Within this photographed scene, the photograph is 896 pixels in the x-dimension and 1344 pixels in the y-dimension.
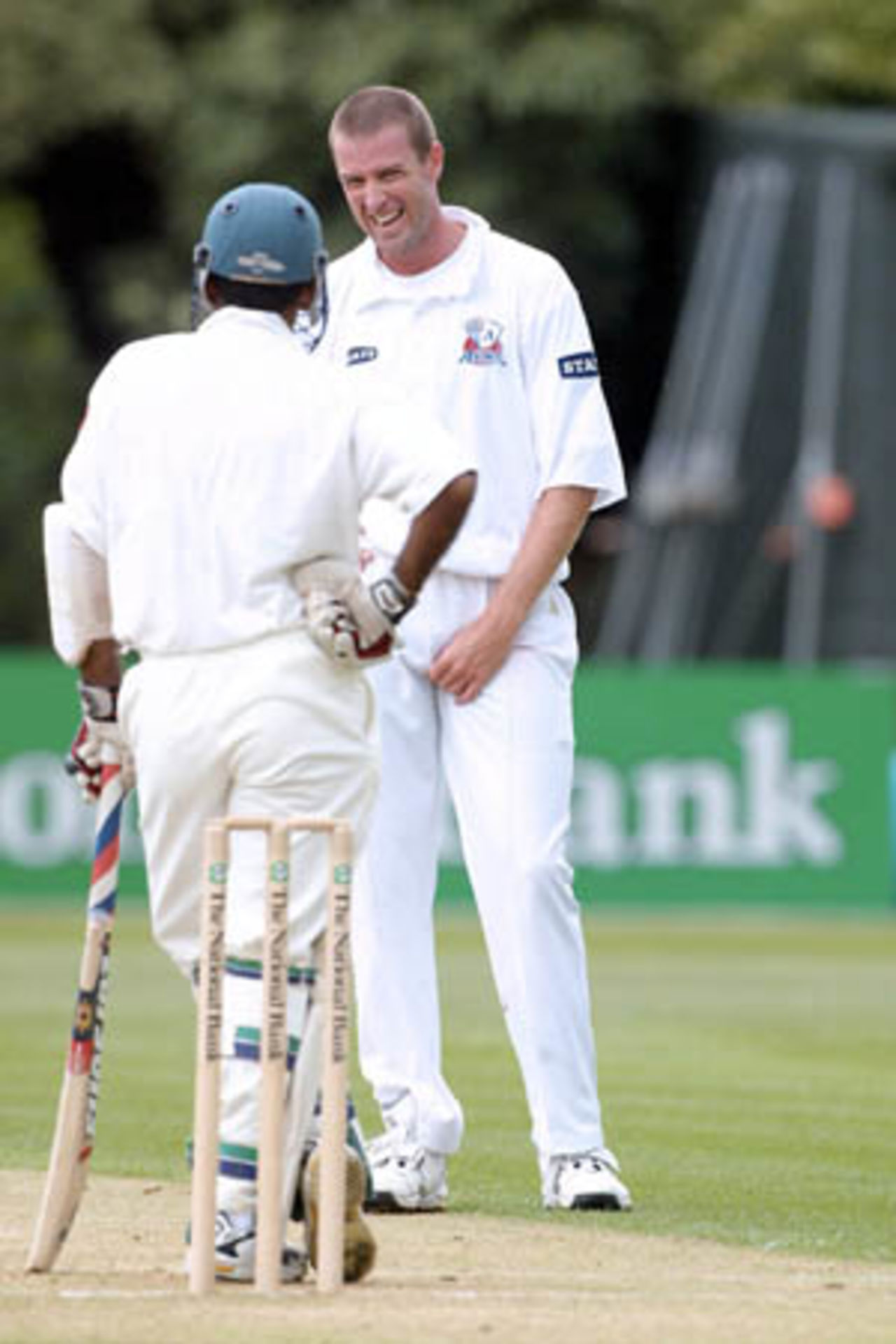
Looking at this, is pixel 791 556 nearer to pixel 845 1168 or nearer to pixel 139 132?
pixel 139 132

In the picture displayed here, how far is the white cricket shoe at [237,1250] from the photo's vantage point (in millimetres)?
6582

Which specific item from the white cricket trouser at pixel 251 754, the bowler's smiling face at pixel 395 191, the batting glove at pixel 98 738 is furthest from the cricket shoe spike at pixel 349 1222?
the bowler's smiling face at pixel 395 191

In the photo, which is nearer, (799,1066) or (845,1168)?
(845,1168)

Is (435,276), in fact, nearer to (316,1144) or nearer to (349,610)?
(349,610)

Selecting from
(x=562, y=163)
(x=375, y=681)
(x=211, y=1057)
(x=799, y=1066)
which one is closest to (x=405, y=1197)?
(x=375, y=681)

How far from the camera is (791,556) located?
109 ft

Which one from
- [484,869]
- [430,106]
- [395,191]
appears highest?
[430,106]

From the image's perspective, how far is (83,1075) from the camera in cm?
Answer: 679

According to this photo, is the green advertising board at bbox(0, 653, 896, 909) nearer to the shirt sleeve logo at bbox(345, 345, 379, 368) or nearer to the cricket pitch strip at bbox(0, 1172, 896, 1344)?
the shirt sleeve logo at bbox(345, 345, 379, 368)

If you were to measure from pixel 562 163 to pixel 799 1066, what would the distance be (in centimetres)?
2639

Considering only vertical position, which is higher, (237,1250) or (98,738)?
(98,738)

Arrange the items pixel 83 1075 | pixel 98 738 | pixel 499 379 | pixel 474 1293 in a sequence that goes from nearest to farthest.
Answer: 1. pixel 474 1293
2. pixel 83 1075
3. pixel 98 738
4. pixel 499 379

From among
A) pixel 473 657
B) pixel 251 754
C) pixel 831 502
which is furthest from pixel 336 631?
pixel 831 502

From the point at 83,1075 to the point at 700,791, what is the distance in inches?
670
